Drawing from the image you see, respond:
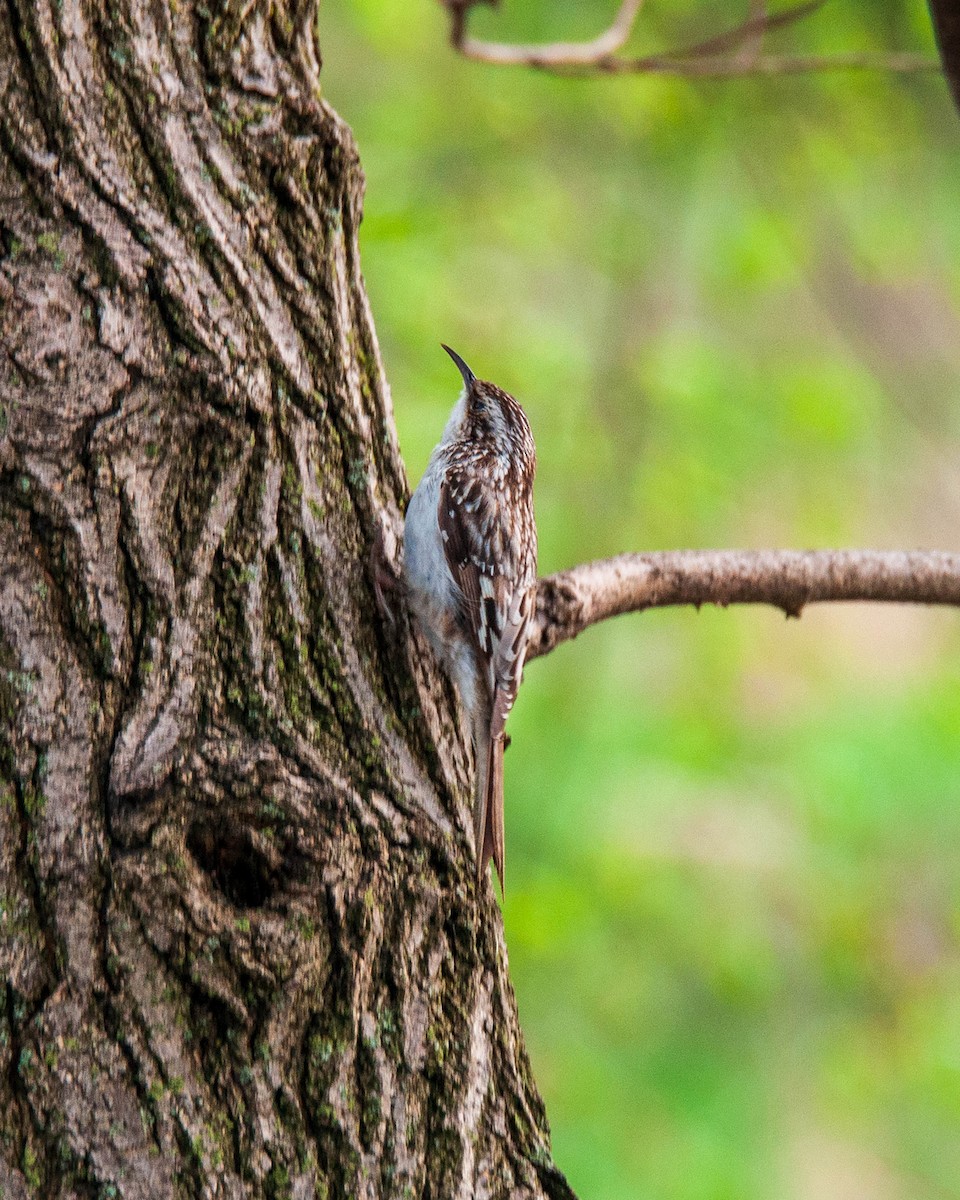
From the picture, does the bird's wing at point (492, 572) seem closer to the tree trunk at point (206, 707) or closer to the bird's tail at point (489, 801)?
the bird's tail at point (489, 801)

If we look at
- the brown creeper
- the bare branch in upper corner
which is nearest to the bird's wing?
the brown creeper

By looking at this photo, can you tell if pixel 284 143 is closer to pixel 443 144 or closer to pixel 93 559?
pixel 93 559

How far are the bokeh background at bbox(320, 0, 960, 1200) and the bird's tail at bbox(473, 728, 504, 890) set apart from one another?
3.21m

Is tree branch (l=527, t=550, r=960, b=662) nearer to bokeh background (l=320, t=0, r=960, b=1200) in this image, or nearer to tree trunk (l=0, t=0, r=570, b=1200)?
tree trunk (l=0, t=0, r=570, b=1200)

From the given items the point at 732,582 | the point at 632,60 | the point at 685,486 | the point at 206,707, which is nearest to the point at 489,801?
the point at 206,707

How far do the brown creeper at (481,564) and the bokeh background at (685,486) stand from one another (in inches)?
75.7

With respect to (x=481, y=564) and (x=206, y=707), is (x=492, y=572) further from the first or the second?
(x=206, y=707)

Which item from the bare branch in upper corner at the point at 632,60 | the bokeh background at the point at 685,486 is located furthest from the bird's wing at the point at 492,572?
the bokeh background at the point at 685,486

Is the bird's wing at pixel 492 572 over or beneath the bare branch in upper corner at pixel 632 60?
beneath

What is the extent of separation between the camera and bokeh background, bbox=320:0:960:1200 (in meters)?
5.79

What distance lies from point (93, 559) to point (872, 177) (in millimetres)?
5449

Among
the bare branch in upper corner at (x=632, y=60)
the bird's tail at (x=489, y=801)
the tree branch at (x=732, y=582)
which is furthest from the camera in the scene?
the bare branch in upper corner at (x=632, y=60)

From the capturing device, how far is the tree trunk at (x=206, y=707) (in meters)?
1.68

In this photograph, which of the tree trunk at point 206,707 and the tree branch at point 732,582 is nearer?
the tree trunk at point 206,707
